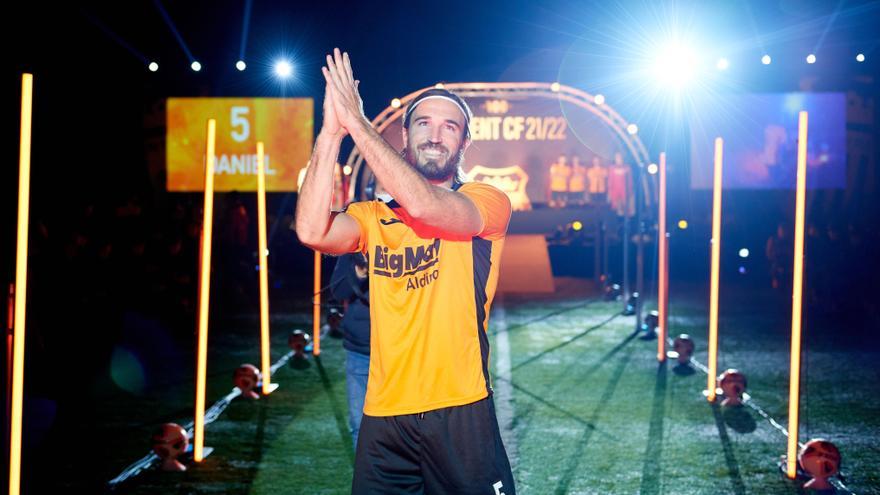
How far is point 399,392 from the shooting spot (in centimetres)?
329

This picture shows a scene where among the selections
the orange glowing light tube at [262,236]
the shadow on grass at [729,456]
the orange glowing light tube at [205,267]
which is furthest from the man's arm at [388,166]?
the orange glowing light tube at [262,236]

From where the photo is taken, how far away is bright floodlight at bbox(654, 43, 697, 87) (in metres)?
22.4

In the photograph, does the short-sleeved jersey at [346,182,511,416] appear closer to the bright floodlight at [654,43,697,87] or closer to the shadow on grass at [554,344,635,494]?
the shadow on grass at [554,344,635,494]

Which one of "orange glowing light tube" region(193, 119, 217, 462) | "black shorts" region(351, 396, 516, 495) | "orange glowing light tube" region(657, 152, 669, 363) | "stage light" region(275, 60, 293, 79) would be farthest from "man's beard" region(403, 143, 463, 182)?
"stage light" region(275, 60, 293, 79)

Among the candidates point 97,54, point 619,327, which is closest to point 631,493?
point 619,327

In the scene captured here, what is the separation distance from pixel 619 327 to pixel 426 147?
1151 centimetres

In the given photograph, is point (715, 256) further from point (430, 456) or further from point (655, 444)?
point (430, 456)

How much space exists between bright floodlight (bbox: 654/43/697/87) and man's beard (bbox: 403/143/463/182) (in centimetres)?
2012

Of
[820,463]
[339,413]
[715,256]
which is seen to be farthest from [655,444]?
[339,413]

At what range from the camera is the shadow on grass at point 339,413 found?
7.31m

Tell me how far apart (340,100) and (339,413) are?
5.86 metres

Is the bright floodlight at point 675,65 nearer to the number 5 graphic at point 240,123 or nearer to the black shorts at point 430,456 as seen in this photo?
the number 5 graphic at point 240,123

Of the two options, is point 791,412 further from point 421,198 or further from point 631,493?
point 421,198

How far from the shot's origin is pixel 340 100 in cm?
301
